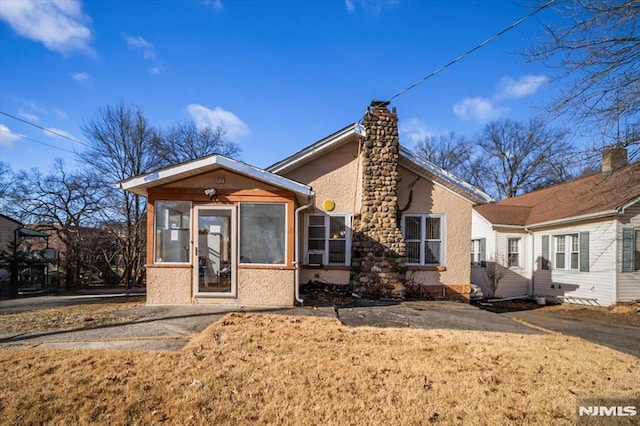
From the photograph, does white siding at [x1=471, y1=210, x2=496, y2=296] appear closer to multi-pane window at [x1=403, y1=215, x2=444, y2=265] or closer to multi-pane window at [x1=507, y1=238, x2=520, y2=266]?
multi-pane window at [x1=507, y1=238, x2=520, y2=266]

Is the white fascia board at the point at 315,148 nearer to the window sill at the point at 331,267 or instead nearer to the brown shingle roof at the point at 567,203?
the window sill at the point at 331,267

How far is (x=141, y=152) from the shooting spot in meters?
19.6

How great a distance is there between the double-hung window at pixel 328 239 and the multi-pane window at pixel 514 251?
9.52m

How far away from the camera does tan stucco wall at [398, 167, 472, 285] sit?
11.4 meters

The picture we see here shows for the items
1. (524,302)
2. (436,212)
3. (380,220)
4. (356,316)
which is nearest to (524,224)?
(524,302)

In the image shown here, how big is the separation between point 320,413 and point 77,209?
19248mm

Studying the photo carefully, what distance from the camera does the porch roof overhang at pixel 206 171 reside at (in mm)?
7840

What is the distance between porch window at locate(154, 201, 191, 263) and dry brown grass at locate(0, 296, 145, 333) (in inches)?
60.5

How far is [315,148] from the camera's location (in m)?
10.8

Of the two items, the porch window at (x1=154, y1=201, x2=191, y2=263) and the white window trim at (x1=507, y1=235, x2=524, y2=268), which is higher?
the porch window at (x1=154, y1=201, x2=191, y2=263)

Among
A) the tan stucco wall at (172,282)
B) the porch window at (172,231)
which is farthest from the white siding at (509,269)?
the porch window at (172,231)

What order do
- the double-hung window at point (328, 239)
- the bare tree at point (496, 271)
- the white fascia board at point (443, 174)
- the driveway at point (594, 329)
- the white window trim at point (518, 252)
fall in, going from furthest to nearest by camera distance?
1. the white window trim at point (518, 252)
2. the bare tree at point (496, 271)
3. the white fascia board at point (443, 174)
4. the double-hung window at point (328, 239)
5. the driveway at point (594, 329)

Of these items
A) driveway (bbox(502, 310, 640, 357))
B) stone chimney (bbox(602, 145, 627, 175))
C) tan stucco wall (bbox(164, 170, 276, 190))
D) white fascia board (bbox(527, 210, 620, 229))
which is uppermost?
stone chimney (bbox(602, 145, 627, 175))

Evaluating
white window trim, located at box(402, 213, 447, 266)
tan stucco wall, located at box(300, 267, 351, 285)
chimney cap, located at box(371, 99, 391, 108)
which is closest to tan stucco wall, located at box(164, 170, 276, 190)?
tan stucco wall, located at box(300, 267, 351, 285)
